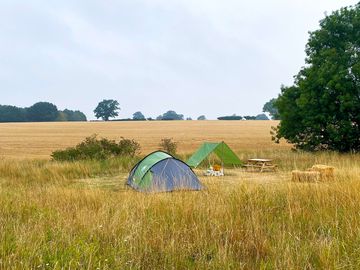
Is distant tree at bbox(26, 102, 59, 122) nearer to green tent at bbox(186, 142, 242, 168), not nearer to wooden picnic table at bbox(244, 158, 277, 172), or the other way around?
green tent at bbox(186, 142, 242, 168)

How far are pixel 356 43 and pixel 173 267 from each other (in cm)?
2539

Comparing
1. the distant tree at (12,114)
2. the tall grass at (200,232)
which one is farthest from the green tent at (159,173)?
the distant tree at (12,114)

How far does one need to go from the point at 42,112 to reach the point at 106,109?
25.5m

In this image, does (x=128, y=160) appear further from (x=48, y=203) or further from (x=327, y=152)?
(x=48, y=203)

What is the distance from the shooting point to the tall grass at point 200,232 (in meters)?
3.43

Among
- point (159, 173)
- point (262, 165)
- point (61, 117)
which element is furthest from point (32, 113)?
point (159, 173)

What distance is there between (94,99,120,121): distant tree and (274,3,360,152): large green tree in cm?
10892

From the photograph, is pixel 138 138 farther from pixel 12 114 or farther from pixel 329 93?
pixel 12 114

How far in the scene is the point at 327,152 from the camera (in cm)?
2514

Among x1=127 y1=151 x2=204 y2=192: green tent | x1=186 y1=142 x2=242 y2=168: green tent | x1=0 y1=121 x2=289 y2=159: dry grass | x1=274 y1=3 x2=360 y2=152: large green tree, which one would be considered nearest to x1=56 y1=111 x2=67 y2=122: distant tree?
x1=0 y1=121 x2=289 y2=159: dry grass

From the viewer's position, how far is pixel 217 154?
2158 centimetres

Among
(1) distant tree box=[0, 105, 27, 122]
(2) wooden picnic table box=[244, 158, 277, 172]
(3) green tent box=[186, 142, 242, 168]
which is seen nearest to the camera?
(2) wooden picnic table box=[244, 158, 277, 172]

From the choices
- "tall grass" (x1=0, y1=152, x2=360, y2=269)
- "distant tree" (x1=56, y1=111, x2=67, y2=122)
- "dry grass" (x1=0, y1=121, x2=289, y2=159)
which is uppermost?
"distant tree" (x1=56, y1=111, x2=67, y2=122)

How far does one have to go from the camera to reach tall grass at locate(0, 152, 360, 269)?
3432mm
